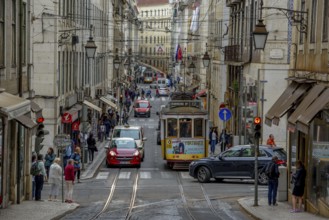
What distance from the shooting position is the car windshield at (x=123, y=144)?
4488cm

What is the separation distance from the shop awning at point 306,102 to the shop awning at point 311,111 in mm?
501

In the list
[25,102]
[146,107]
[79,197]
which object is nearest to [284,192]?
[79,197]

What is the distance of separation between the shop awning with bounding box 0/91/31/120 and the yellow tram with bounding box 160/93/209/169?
62.0 ft

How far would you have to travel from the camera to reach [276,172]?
88.0 ft

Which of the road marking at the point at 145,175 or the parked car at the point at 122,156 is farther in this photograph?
the parked car at the point at 122,156

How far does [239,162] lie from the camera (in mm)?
35062

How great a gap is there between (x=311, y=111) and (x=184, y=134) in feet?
68.2

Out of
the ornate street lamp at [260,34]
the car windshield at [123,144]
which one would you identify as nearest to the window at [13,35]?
the ornate street lamp at [260,34]

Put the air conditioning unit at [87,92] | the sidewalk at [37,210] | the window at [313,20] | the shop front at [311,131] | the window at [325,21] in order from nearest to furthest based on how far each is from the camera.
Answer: the shop front at [311,131] < the sidewalk at [37,210] < the window at [325,21] < the window at [313,20] < the air conditioning unit at [87,92]

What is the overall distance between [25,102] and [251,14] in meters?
28.1

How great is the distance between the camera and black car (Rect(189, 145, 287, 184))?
3512 cm

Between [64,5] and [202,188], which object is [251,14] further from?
[202,188]

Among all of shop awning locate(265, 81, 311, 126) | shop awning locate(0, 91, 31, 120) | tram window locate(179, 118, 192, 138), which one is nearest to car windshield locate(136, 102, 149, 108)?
tram window locate(179, 118, 192, 138)

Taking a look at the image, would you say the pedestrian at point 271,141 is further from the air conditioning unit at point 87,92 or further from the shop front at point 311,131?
the air conditioning unit at point 87,92
